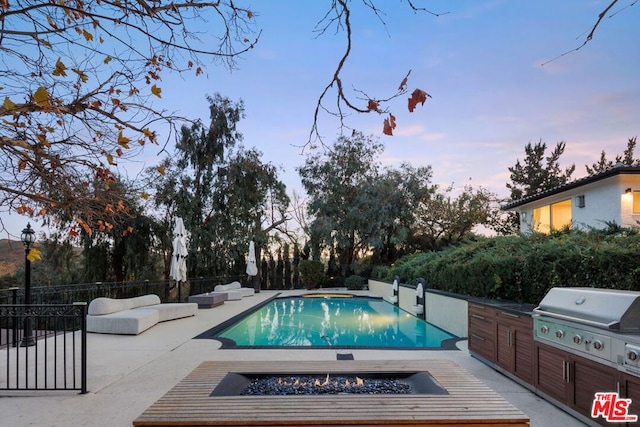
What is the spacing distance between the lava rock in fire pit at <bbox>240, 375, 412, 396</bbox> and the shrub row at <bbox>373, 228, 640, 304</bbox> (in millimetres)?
2879

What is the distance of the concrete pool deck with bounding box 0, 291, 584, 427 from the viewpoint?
11.8 feet

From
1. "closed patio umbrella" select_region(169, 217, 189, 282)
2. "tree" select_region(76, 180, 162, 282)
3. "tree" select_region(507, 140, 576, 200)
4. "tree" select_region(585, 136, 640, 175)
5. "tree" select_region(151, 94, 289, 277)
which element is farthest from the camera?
"tree" select_region(507, 140, 576, 200)

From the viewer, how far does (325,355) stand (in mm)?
5965

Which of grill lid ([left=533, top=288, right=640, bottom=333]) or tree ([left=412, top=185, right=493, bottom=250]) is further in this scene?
tree ([left=412, top=185, right=493, bottom=250])

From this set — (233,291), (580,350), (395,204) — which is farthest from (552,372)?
(395,204)

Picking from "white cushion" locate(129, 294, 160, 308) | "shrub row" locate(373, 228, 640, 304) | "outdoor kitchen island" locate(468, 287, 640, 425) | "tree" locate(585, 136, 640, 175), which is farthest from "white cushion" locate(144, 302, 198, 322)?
"tree" locate(585, 136, 640, 175)

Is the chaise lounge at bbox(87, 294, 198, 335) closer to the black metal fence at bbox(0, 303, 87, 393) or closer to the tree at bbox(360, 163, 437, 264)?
the black metal fence at bbox(0, 303, 87, 393)

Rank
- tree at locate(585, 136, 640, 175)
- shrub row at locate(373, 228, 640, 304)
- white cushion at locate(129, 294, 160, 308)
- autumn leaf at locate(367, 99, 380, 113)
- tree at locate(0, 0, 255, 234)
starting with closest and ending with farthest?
autumn leaf at locate(367, 99, 380, 113) < tree at locate(0, 0, 255, 234) < shrub row at locate(373, 228, 640, 304) < white cushion at locate(129, 294, 160, 308) < tree at locate(585, 136, 640, 175)

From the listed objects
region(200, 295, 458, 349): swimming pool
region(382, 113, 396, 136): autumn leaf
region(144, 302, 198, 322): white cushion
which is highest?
region(382, 113, 396, 136): autumn leaf

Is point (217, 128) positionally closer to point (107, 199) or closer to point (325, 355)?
point (325, 355)

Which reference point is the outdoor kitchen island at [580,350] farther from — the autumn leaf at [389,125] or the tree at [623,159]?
the tree at [623,159]

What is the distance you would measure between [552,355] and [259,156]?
55.4 ft

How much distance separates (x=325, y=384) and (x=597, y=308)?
2137mm

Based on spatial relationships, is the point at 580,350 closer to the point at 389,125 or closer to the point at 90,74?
the point at 389,125
